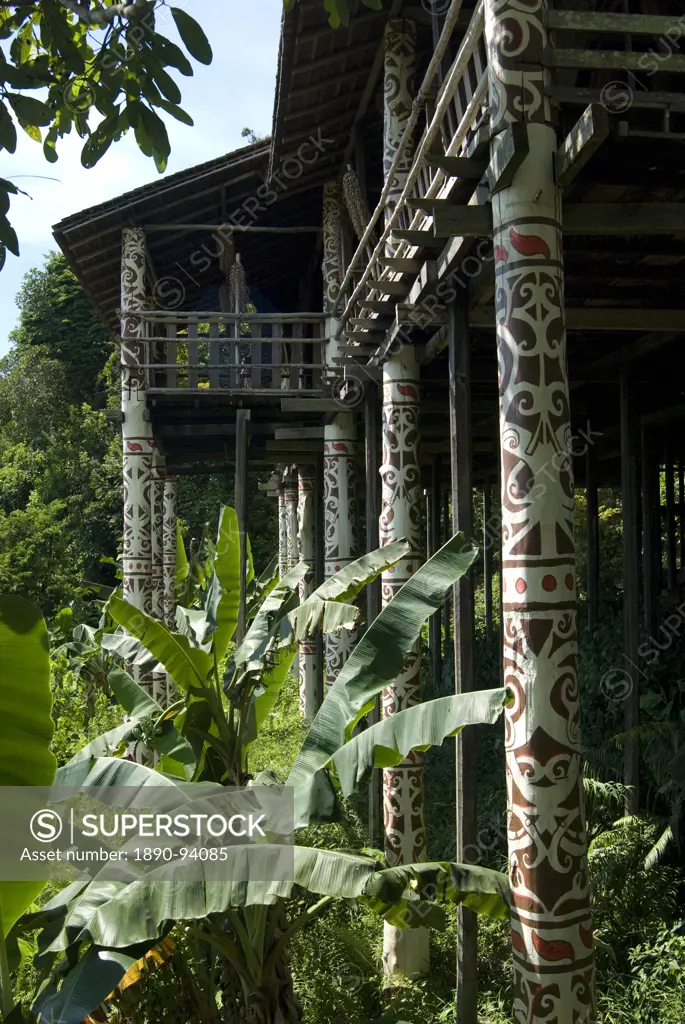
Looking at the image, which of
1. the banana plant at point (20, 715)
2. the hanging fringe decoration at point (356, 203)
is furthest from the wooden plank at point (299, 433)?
the banana plant at point (20, 715)

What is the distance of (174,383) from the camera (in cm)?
1197

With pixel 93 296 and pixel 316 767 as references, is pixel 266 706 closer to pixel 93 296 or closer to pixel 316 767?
pixel 316 767

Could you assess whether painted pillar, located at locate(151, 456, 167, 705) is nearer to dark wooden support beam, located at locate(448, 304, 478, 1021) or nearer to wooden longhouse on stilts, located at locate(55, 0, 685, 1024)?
wooden longhouse on stilts, located at locate(55, 0, 685, 1024)

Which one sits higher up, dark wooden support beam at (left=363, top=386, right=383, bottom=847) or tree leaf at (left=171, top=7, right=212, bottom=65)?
tree leaf at (left=171, top=7, right=212, bottom=65)

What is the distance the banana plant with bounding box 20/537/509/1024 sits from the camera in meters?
3.97

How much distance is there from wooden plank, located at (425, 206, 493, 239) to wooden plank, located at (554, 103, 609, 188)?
48 centimetres

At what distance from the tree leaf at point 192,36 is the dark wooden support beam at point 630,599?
5515 millimetres

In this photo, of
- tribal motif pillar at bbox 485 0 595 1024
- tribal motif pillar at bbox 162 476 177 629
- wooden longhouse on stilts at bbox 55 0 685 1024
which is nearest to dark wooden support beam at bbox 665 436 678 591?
wooden longhouse on stilts at bbox 55 0 685 1024

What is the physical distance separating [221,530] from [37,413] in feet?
98.7

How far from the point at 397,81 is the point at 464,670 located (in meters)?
5.36

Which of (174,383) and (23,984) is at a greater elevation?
(174,383)

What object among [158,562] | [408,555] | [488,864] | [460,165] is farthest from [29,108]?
[158,562]

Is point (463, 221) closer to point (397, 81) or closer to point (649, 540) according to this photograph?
point (397, 81)

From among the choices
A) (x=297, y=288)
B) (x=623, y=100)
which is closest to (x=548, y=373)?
(x=623, y=100)
